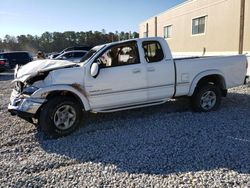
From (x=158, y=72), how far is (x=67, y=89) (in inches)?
84.6

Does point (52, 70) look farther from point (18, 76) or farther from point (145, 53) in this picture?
point (145, 53)

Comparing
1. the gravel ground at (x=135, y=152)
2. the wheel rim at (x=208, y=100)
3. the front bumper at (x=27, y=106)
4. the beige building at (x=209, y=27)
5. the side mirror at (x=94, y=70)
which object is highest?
the beige building at (x=209, y=27)

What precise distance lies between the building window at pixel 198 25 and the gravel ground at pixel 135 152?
44.5 ft

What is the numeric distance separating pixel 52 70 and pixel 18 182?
8.25ft

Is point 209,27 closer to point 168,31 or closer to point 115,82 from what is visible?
point 168,31

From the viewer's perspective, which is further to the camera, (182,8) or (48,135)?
(182,8)

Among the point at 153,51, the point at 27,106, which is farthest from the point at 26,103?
the point at 153,51

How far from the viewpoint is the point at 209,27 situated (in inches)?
715

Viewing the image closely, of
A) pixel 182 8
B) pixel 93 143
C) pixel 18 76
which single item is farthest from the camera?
pixel 182 8

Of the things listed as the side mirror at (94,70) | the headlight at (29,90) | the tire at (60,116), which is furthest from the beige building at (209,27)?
the headlight at (29,90)

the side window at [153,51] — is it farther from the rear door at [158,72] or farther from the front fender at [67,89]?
the front fender at [67,89]

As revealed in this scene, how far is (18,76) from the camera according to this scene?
237 inches

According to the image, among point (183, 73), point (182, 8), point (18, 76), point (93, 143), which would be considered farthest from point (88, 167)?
point (182, 8)

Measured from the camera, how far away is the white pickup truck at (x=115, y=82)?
5531 millimetres
